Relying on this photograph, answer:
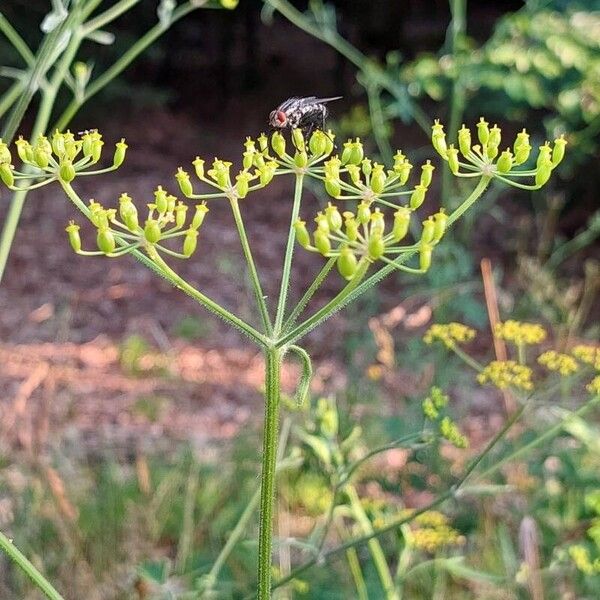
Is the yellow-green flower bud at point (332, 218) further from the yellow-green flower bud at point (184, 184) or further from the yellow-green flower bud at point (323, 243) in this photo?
the yellow-green flower bud at point (184, 184)

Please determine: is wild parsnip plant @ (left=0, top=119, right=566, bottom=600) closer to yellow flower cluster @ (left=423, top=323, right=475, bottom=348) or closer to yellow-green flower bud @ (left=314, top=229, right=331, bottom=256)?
yellow-green flower bud @ (left=314, top=229, right=331, bottom=256)

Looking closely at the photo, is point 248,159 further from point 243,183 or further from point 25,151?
point 25,151

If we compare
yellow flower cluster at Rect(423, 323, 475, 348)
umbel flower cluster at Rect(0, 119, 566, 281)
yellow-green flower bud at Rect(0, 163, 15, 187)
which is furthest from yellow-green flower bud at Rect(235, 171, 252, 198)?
yellow flower cluster at Rect(423, 323, 475, 348)

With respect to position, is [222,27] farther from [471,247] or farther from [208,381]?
[208,381]

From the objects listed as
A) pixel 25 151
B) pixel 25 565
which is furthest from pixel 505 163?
pixel 25 565

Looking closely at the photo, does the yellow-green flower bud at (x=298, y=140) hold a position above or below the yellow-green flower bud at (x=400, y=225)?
above

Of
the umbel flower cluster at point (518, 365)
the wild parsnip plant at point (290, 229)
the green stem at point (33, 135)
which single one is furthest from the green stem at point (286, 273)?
the green stem at point (33, 135)
